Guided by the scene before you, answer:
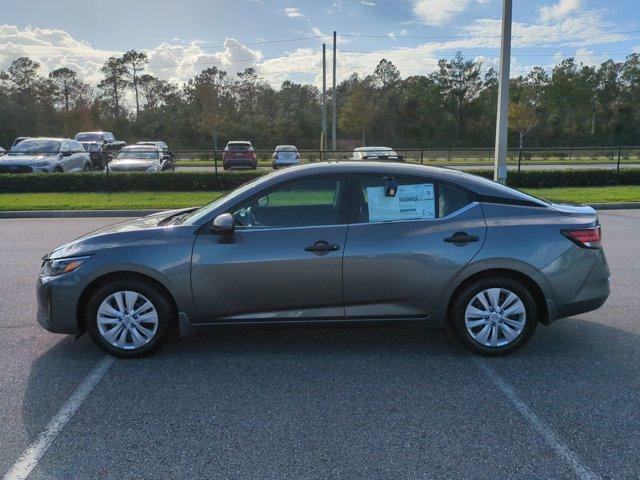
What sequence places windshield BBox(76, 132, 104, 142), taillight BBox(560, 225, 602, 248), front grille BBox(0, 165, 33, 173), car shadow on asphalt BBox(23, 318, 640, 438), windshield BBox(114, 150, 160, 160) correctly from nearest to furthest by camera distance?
car shadow on asphalt BBox(23, 318, 640, 438), taillight BBox(560, 225, 602, 248), front grille BBox(0, 165, 33, 173), windshield BBox(114, 150, 160, 160), windshield BBox(76, 132, 104, 142)

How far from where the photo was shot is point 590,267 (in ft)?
14.4

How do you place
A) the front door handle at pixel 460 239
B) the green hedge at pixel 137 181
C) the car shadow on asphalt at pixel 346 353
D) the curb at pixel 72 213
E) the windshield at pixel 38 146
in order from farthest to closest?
the windshield at pixel 38 146
the green hedge at pixel 137 181
the curb at pixel 72 213
the front door handle at pixel 460 239
the car shadow on asphalt at pixel 346 353

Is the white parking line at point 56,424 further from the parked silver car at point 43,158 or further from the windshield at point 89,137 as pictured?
the windshield at point 89,137

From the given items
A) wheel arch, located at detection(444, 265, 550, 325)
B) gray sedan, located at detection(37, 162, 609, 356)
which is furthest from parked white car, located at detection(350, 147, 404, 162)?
wheel arch, located at detection(444, 265, 550, 325)

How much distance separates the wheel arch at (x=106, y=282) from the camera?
14.0ft

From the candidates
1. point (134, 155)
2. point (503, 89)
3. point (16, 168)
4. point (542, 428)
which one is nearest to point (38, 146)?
point (16, 168)

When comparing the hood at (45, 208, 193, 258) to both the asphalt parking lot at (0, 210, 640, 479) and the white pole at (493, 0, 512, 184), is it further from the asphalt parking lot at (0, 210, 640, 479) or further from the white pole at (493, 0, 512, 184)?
the white pole at (493, 0, 512, 184)

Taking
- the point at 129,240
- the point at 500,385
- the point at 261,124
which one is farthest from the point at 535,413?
the point at 261,124

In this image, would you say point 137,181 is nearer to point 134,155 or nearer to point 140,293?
point 134,155

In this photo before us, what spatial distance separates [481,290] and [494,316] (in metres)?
0.23


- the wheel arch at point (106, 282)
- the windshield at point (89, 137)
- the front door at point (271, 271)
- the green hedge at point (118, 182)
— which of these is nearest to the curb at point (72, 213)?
the green hedge at point (118, 182)

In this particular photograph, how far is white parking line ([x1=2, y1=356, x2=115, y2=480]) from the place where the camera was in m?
2.91

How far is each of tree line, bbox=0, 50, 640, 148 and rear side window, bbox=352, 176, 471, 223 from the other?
2185 inches

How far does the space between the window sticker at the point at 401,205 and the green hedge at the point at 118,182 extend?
527 inches
